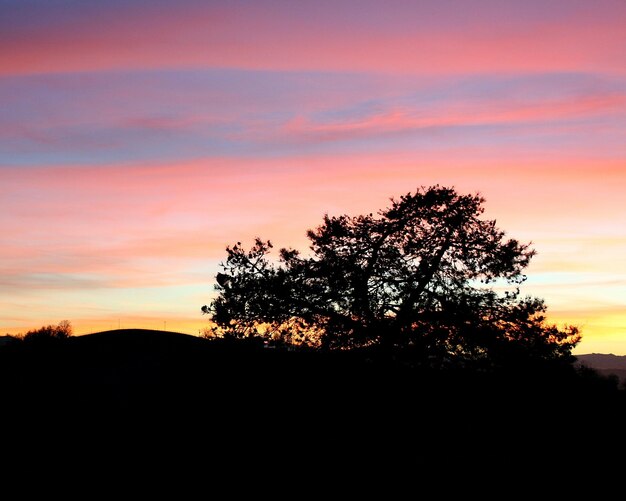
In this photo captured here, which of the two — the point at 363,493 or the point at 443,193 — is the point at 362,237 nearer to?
the point at 443,193

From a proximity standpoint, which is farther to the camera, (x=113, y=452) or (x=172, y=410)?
(x=172, y=410)

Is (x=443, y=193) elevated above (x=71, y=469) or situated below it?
above

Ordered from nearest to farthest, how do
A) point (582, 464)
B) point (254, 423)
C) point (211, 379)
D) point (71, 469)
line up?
point (71, 469) → point (582, 464) → point (254, 423) → point (211, 379)

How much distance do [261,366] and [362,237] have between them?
7.86 metres

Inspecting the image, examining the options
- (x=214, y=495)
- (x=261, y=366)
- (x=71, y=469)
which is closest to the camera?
(x=214, y=495)

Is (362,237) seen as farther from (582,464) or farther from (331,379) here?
(582,464)

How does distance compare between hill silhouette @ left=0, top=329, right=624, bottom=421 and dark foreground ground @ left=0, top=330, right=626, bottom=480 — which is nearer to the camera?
dark foreground ground @ left=0, top=330, right=626, bottom=480

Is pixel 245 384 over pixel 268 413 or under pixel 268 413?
over

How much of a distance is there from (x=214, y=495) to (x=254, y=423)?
17.5ft

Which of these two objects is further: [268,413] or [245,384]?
[245,384]

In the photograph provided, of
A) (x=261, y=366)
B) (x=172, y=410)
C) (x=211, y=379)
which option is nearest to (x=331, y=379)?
(x=261, y=366)

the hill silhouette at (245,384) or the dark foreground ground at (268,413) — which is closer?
the dark foreground ground at (268,413)

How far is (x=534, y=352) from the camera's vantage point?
105 ft

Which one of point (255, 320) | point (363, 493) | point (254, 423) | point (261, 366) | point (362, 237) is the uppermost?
point (362, 237)
